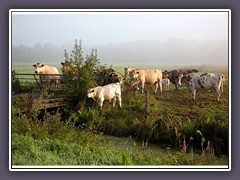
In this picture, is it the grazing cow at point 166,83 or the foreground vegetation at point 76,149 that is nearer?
the foreground vegetation at point 76,149

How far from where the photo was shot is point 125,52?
19.8 ft

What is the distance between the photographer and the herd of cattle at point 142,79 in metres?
6.11

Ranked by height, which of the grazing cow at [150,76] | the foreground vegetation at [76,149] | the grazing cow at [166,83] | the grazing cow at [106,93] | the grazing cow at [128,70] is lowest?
the foreground vegetation at [76,149]

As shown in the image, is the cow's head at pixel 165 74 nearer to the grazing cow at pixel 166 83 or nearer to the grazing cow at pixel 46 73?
the grazing cow at pixel 166 83

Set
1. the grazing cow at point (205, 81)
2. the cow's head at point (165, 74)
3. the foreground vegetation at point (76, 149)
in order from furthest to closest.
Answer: the cow's head at point (165, 74), the grazing cow at point (205, 81), the foreground vegetation at point (76, 149)

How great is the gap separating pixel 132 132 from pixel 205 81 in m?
1.03

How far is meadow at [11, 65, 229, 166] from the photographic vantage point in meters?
5.94

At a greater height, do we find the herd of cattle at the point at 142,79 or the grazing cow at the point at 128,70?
the grazing cow at the point at 128,70

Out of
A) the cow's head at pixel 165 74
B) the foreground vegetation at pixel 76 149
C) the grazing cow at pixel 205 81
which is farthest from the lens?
the cow's head at pixel 165 74

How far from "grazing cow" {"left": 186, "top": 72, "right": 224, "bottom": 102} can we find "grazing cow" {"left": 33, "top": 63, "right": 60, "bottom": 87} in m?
1.52

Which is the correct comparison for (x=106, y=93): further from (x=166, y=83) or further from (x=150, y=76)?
(x=166, y=83)

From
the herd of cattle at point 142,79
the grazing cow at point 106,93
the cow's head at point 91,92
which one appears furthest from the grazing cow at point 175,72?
the cow's head at point 91,92

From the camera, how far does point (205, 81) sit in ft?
20.2
